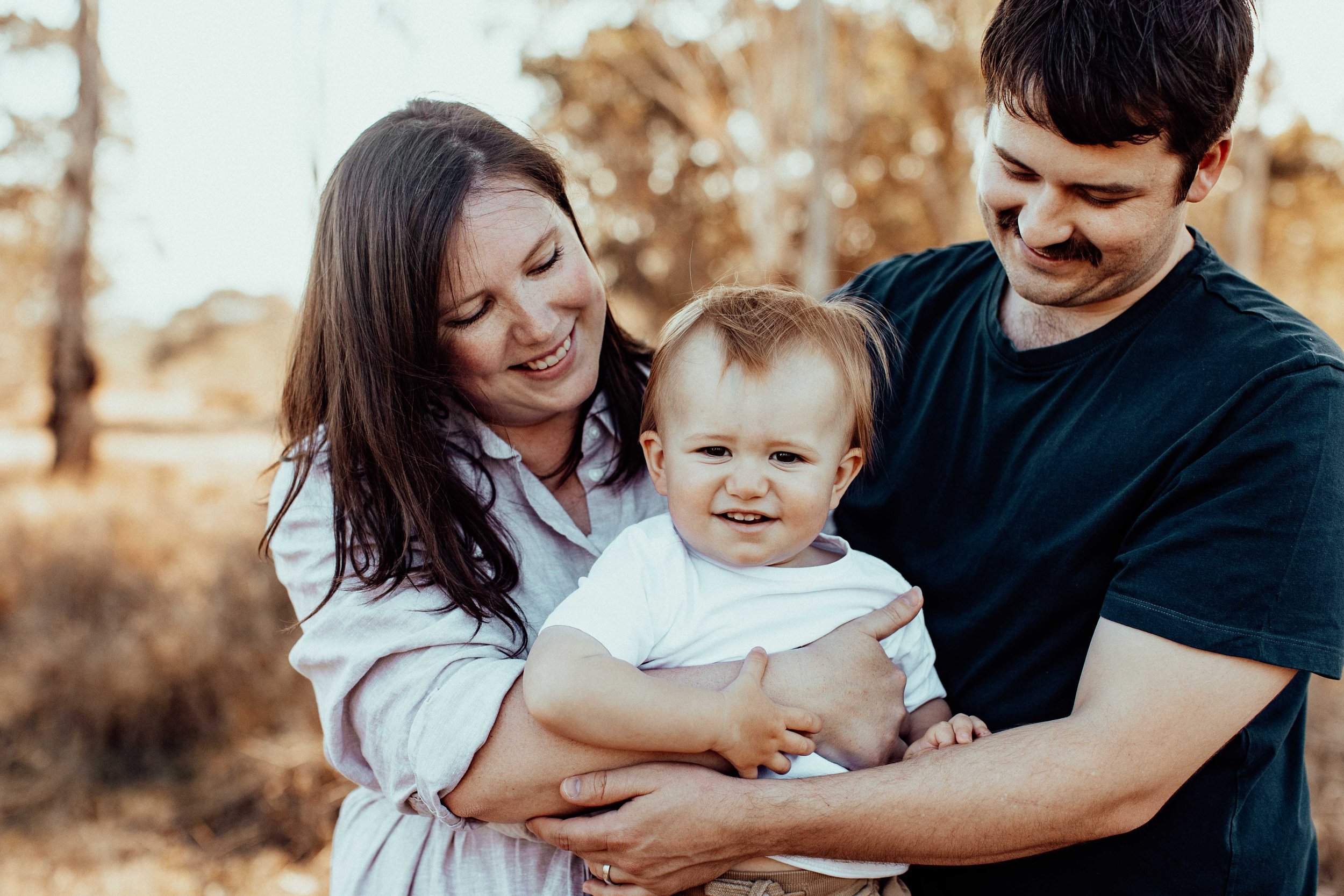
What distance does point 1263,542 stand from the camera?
154cm

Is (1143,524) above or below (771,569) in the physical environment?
above

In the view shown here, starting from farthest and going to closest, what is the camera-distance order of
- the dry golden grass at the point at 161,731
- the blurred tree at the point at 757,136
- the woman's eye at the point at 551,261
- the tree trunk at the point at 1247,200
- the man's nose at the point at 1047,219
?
1. the blurred tree at the point at 757,136
2. the tree trunk at the point at 1247,200
3. the dry golden grass at the point at 161,731
4. the woman's eye at the point at 551,261
5. the man's nose at the point at 1047,219

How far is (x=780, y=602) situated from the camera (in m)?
1.90

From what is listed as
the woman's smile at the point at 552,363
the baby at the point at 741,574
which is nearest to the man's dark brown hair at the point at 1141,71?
the baby at the point at 741,574

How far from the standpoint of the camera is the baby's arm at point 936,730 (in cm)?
180

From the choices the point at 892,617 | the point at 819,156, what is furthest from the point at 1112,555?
the point at 819,156

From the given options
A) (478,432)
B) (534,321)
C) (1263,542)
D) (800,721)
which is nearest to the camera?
(1263,542)

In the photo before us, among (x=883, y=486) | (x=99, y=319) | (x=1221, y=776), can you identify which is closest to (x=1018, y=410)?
(x=883, y=486)

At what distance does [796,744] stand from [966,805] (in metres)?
0.29

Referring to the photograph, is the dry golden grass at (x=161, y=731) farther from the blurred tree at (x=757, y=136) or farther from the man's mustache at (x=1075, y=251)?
the blurred tree at (x=757, y=136)

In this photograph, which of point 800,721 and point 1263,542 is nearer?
point 1263,542

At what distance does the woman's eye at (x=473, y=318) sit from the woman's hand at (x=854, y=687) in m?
0.87

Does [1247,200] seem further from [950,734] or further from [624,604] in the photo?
[624,604]

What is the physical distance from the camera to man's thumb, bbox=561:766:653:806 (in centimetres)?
168
